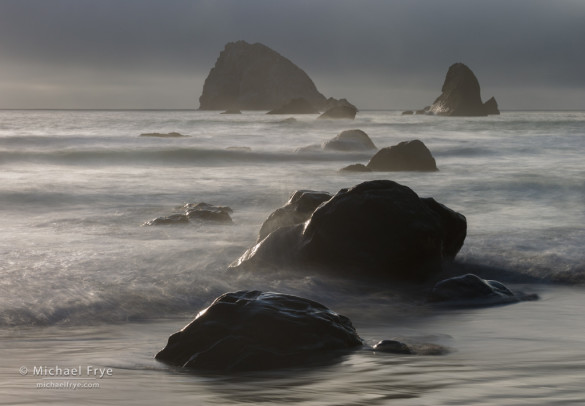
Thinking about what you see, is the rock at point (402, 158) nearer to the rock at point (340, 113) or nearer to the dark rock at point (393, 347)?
the dark rock at point (393, 347)

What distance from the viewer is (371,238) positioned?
29.8 ft

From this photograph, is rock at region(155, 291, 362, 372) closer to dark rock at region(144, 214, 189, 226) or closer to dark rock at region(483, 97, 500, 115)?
dark rock at region(144, 214, 189, 226)

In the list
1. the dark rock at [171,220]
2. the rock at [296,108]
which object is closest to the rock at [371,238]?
the dark rock at [171,220]

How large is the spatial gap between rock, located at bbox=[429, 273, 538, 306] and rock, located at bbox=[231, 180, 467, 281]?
2.73ft

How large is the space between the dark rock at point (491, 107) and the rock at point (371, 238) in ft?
420

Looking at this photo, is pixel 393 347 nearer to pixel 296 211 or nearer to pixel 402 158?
pixel 296 211

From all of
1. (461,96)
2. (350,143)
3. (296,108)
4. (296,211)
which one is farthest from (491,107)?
(296,211)

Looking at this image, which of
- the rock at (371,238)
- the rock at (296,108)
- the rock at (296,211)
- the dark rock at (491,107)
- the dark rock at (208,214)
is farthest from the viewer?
the rock at (296,108)

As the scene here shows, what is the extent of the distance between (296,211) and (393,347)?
5138mm

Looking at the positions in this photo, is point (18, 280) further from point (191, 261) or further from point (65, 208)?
point (65, 208)

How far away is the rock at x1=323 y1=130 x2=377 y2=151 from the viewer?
33500 mm

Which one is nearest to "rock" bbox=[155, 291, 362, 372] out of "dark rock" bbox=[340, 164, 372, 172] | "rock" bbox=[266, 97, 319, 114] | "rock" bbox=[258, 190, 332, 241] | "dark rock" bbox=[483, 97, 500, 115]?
"rock" bbox=[258, 190, 332, 241]

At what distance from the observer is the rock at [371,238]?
29.7 feet

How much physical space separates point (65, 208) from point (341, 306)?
10.8m
